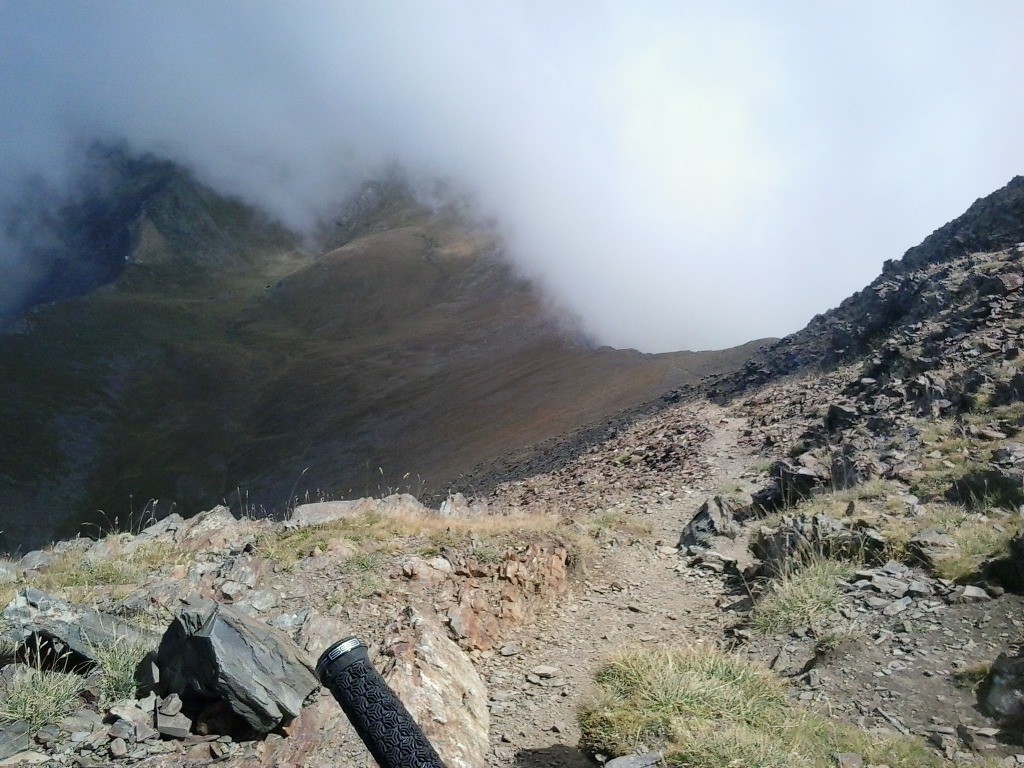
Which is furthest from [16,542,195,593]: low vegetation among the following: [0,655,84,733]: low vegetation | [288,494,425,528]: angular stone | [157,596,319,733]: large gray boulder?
[157,596,319,733]: large gray boulder

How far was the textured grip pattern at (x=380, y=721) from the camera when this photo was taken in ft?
7.23

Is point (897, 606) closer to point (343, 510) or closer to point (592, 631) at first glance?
point (592, 631)

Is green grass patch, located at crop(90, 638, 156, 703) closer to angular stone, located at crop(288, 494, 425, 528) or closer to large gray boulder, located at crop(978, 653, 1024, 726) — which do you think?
angular stone, located at crop(288, 494, 425, 528)

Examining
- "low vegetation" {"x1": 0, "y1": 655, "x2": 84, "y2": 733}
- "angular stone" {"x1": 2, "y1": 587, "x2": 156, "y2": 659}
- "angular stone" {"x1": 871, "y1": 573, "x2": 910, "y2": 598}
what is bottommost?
"angular stone" {"x1": 871, "y1": 573, "x2": 910, "y2": 598}

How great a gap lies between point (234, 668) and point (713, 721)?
10.0 feet

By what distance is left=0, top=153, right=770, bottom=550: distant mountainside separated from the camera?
29578 mm

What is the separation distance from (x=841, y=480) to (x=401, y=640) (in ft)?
22.1

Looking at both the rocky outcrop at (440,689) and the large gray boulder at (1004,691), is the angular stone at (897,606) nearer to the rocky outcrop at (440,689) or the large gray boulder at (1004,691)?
the large gray boulder at (1004,691)

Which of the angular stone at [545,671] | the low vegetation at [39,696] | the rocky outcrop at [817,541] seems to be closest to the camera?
the low vegetation at [39,696]

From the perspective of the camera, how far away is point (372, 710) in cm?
226

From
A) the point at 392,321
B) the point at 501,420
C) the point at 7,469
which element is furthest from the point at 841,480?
the point at 392,321

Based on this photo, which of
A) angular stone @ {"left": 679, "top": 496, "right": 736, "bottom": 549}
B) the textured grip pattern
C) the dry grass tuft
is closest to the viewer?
the textured grip pattern

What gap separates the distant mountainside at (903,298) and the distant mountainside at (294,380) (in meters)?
4.61

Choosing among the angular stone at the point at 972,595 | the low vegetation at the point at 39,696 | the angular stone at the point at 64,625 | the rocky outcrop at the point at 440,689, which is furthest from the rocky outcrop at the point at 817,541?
the low vegetation at the point at 39,696
